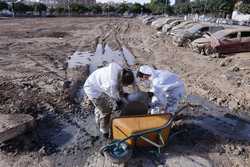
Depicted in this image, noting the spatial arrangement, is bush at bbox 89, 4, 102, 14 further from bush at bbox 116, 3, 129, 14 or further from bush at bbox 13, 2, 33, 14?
bush at bbox 13, 2, 33, 14

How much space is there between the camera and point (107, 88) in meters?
5.27

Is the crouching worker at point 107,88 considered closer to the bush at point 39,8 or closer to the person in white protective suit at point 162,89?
the person in white protective suit at point 162,89

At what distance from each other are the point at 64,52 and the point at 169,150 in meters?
12.8

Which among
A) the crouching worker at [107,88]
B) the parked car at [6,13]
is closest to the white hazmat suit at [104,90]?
the crouching worker at [107,88]

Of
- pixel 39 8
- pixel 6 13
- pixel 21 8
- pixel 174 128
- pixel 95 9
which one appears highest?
pixel 95 9

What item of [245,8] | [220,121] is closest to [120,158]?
[220,121]

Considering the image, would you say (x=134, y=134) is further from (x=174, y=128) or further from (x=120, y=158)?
(x=174, y=128)

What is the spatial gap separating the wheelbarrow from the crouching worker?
22.1 inches

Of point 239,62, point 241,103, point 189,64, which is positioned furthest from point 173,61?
point 241,103

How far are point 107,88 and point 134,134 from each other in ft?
3.64

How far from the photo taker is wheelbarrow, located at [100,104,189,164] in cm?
457

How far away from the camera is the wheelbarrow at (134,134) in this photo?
15.0 ft

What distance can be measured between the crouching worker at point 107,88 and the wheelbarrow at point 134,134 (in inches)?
22.1

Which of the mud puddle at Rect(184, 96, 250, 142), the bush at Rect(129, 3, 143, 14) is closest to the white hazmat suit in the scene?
the mud puddle at Rect(184, 96, 250, 142)
